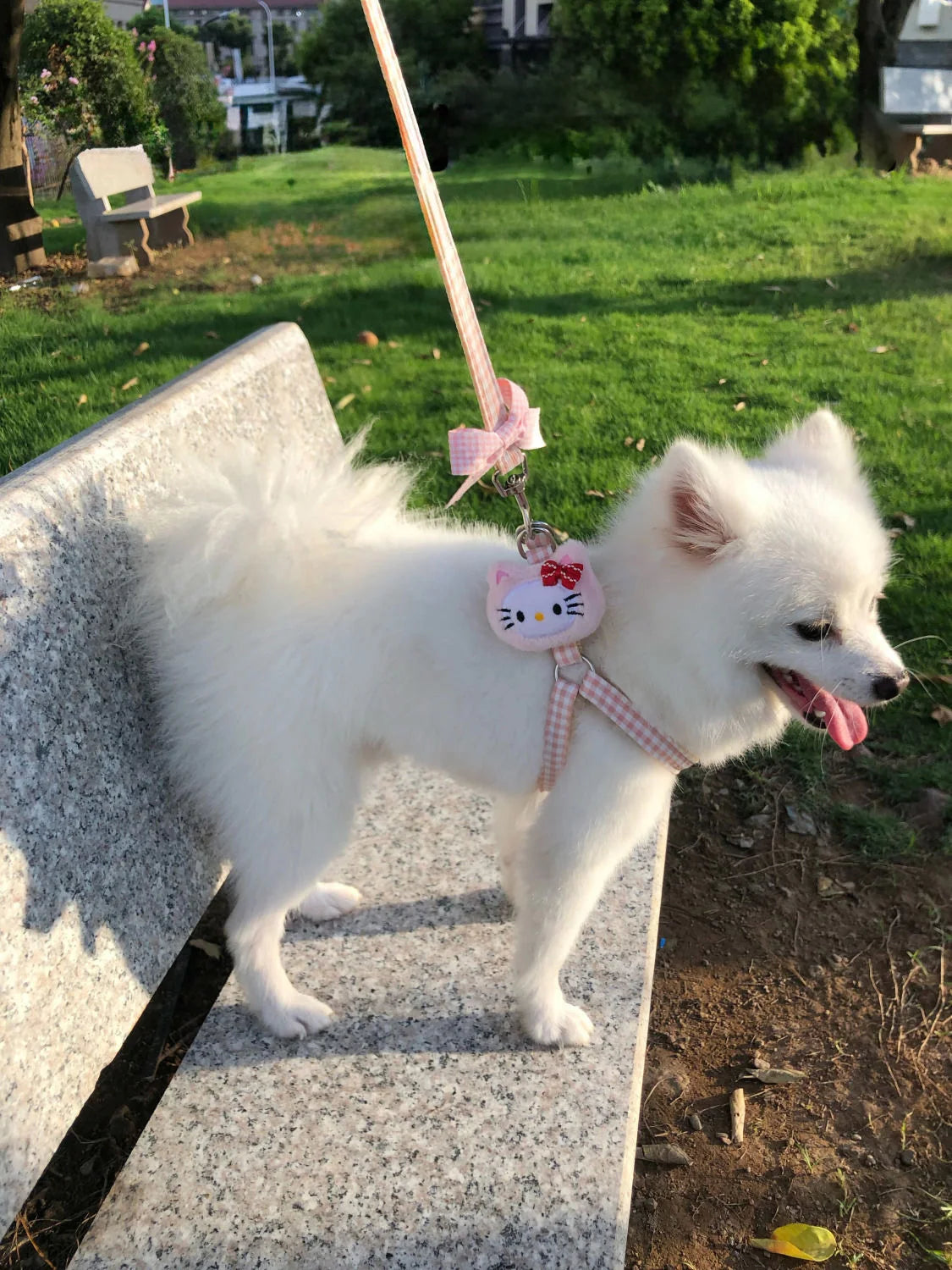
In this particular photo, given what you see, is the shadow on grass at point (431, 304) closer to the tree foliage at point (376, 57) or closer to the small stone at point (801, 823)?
the tree foliage at point (376, 57)

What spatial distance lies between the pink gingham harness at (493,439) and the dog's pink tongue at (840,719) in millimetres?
283

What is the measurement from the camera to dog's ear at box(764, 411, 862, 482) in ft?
6.50

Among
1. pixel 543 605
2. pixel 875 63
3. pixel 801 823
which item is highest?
pixel 875 63

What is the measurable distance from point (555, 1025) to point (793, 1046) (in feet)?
2.46

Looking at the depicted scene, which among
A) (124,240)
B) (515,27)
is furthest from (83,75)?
(515,27)

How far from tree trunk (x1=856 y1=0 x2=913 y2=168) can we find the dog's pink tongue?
1094 cm

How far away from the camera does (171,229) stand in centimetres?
467

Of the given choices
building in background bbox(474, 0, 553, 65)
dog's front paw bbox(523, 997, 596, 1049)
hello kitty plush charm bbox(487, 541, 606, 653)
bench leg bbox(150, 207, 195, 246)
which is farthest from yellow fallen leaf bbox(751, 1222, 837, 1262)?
building in background bbox(474, 0, 553, 65)

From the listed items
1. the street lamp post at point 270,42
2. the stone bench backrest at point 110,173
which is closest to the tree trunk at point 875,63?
the street lamp post at point 270,42

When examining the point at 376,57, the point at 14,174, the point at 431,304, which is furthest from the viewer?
the point at 431,304

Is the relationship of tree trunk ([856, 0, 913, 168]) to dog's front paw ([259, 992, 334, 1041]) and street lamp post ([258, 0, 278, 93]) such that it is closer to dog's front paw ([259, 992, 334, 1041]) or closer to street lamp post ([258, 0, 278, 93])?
street lamp post ([258, 0, 278, 93])

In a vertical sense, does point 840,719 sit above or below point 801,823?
above

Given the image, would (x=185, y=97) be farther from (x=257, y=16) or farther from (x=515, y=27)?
(x=515, y=27)

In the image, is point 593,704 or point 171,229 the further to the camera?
point 171,229
